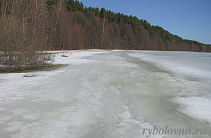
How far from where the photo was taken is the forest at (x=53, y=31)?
742 cm

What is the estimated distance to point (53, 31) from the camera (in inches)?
1150

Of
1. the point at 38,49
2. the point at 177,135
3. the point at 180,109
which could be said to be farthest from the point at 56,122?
the point at 38,49

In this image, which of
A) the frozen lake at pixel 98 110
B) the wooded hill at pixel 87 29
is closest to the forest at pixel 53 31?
the wooded hill at pixel 87 29

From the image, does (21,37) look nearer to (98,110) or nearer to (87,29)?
(98,110)

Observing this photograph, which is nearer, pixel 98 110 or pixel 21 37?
pixel 98 110

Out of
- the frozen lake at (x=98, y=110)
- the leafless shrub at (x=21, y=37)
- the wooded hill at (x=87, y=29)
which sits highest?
the wooded hill at (x=87, y=29)

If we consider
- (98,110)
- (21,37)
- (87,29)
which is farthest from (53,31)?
(98,110)

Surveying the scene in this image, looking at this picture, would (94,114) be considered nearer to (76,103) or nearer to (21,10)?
(76,103)

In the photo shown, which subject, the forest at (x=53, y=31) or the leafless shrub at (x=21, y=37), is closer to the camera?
the leafless shrub at (x=21, y=37)

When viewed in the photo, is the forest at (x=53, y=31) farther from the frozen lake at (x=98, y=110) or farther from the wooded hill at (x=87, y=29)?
the frozen lake at (x=98, y=110)

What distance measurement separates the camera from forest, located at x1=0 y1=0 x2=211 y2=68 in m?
7.42

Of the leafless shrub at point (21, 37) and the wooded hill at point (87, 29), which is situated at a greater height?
the wooded hill at point (87, 29)

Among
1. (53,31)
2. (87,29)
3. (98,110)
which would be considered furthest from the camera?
(87,29)

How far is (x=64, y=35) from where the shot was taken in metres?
32.8
